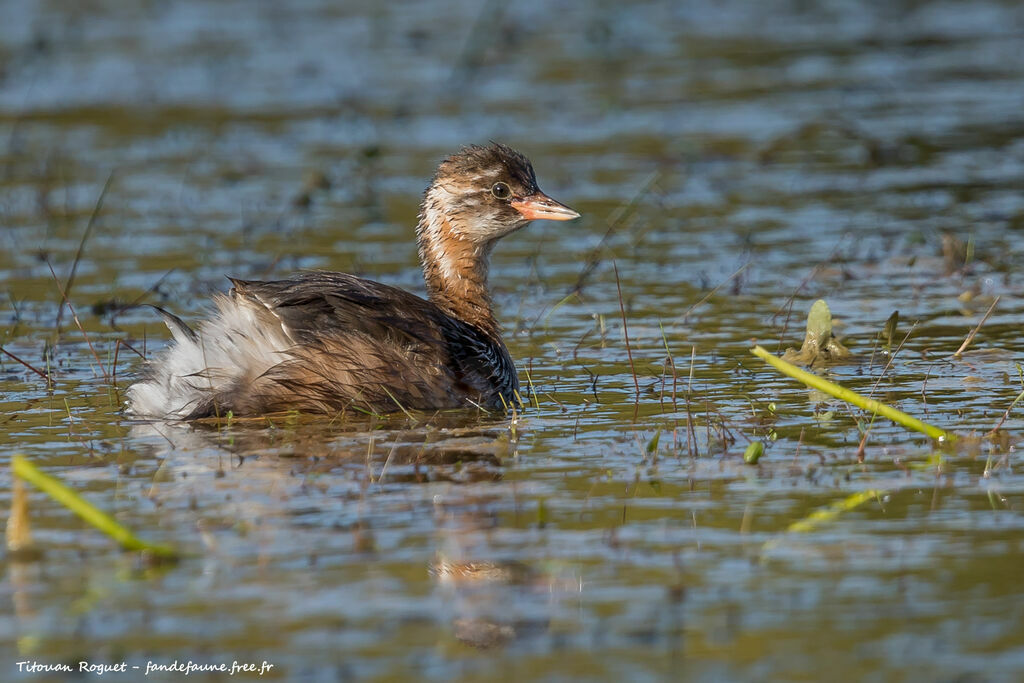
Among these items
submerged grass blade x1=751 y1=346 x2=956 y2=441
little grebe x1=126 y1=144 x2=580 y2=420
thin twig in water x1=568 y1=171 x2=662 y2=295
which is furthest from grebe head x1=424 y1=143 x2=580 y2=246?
submerged grass blade x1=751 y1=346 x2=956 y2=441

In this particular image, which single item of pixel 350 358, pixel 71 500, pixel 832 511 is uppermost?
pixel 350 358

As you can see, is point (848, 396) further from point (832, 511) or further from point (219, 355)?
point (219, 355)

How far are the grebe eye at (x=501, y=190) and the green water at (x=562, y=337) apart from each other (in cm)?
75

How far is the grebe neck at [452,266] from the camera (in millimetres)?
8680

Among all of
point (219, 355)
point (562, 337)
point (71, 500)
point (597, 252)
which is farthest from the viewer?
point (597, 252)

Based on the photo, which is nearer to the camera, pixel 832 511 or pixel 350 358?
pixel 832 511

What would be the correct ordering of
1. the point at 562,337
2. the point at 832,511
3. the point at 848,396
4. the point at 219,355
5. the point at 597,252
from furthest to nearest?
the point at 597,252 → the point at 562,337 → the point at 219,355 → the point at 848,396 → the point at 832,511

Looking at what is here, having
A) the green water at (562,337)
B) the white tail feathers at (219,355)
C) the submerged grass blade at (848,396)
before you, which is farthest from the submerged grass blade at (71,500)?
the submerged grass blade at (848,396)

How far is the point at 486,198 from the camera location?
8734 mm

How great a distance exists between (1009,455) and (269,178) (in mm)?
8559

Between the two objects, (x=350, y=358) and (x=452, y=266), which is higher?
(x=452, y=266)

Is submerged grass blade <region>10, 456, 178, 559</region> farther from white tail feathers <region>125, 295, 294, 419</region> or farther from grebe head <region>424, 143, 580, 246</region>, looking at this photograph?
grebe head <region>424, 143, 580, 246</region>

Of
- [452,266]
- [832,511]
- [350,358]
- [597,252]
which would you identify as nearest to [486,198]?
[452,266]

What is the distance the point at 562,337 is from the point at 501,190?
1104 mm
